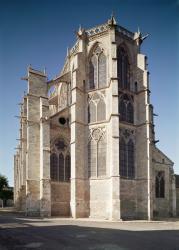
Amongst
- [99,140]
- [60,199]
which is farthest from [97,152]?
[60,199]

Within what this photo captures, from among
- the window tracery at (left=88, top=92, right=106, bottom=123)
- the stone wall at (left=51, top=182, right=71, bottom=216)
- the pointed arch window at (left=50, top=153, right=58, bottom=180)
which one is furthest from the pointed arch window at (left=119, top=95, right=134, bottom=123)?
the stone wall at (left=51, top=182, right=71, bottom=216)

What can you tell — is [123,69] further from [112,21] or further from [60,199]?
[60,199]

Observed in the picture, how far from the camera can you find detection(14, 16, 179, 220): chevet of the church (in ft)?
89.9

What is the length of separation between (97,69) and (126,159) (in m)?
9.12

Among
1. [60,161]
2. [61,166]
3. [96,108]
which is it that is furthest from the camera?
[60,161]

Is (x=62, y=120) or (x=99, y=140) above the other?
(x=62, y=120)

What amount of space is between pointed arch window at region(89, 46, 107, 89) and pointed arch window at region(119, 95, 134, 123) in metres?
2.35

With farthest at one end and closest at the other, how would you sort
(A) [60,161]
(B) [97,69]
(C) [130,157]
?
(A) [60,161]
(B) [97,69]
(C) [130,157]

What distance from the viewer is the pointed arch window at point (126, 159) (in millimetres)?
27641

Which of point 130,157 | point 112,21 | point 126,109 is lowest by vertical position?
point 130,157

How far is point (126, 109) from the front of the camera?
29.5m

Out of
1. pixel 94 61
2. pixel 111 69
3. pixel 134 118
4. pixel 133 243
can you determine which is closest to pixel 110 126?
pixel 134 118

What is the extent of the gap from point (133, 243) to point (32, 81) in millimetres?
23161

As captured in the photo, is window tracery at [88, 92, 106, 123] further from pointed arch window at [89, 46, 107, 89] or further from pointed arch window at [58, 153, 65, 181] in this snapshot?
pointed arch window at [58, 153, 65, 181]
